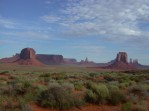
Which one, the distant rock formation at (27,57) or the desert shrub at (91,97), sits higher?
the distant rock formation at (27,57)

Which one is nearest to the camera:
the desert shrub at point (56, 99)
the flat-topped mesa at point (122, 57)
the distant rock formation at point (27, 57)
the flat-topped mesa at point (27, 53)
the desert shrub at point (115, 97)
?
the desert shrub at point (56, 99)

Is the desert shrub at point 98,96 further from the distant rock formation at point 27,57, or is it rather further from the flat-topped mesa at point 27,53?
the flat-topped mesa at point 27,53

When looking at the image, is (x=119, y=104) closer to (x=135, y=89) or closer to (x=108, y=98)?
(x=108, y=98)

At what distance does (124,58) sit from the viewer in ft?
541

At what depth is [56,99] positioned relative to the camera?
13445 mm

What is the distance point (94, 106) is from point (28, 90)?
4401 millimetres

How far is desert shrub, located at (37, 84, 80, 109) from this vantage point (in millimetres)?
13164

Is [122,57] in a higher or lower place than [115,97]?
higher

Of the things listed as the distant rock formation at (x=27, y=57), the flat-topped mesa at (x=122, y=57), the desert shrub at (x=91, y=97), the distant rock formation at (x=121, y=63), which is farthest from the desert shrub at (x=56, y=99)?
the distant rock formation at (x=27, y=57)

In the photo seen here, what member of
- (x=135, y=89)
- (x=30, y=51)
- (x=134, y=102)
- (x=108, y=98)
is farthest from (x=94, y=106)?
(x=30, y=51)

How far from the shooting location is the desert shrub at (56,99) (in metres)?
13.2

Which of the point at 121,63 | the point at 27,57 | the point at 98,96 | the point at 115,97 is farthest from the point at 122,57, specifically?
the point at 98,96

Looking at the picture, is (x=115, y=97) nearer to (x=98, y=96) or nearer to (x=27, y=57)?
(x=98, y=96)

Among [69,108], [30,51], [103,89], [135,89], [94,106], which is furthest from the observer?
[30,51]
